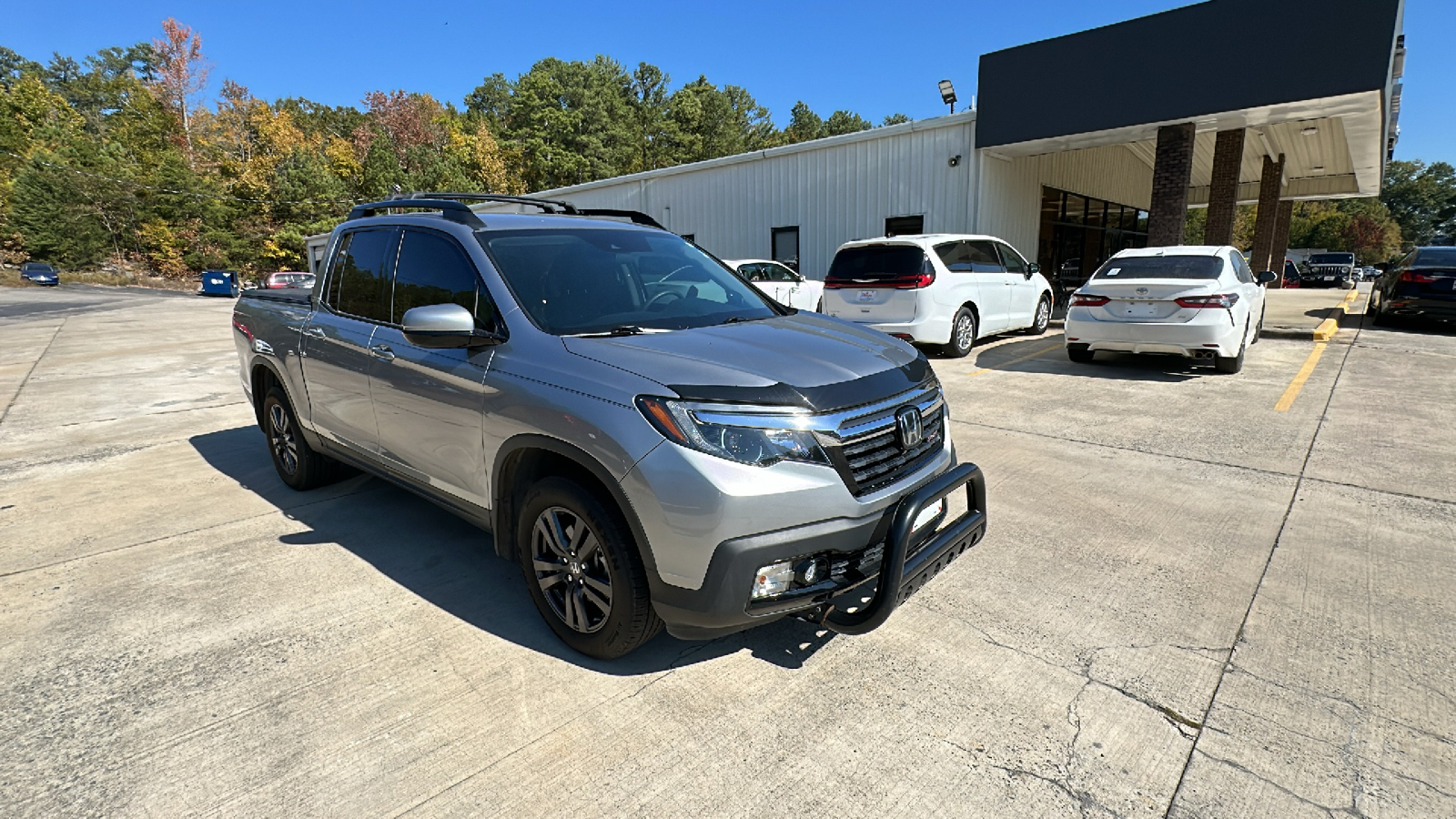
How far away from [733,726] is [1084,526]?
103 inches

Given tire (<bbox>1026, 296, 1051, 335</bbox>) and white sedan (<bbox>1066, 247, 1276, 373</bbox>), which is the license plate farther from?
tire (<bbox>1026, 296, 1051, 335</bbox>)

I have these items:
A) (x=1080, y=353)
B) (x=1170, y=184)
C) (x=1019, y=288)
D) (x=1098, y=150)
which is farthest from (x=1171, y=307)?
(x=1098, y=150)

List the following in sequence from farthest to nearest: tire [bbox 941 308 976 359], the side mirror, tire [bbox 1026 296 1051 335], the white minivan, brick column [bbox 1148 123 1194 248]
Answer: brick column [bbox 1148 123 1194 248], tire [bbox 1026 296 1051 335], tire [bbox 941 308 976 359], the white minivan, the side mirror

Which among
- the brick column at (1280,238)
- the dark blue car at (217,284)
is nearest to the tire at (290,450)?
the brick column at (1280,238)

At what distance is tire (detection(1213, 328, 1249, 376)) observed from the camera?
8.12 m

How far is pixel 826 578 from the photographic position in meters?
2.41

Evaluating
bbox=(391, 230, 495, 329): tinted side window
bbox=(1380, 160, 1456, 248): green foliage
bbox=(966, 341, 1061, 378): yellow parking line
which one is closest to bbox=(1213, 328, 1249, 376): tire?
bbox=(966, 341, 1061, 378): yellow parking line

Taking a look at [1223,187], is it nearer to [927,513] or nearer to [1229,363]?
[1229,363]

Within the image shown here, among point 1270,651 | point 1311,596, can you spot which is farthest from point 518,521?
point 1311,596

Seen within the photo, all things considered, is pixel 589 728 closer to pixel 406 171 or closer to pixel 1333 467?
pixel 1333 467

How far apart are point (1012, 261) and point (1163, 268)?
323 centimetres

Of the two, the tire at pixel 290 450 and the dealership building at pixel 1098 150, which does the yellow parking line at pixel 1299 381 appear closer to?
the dealership building at pixel 1098 150

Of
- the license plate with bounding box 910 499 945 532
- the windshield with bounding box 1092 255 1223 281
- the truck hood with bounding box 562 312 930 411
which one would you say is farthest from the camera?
the windshield with bounding box 1092 255 1223 281

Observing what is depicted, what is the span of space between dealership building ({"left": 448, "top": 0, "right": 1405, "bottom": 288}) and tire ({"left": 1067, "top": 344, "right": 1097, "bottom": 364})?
534cm
